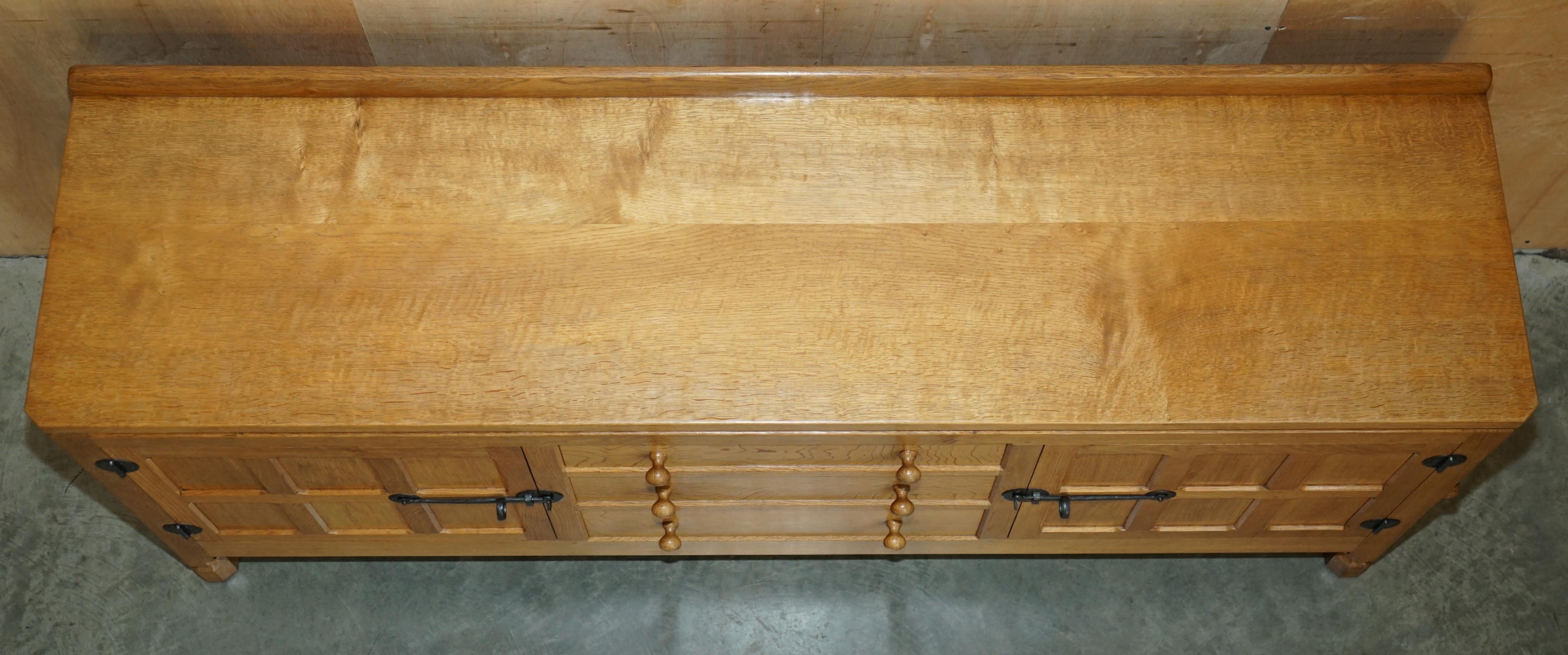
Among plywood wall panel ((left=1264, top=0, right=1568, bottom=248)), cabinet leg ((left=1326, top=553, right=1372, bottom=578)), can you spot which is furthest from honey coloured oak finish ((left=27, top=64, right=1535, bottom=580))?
cabinet leg ((left=1326, top=553, right=1372, bottom=578))


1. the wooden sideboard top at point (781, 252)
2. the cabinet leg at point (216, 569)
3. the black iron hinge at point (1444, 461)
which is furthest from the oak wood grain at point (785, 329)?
the cabinet leg at point (216, 569)

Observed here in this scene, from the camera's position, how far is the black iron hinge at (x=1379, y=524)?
1.69 m

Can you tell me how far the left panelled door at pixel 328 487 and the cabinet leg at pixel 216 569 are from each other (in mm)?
198

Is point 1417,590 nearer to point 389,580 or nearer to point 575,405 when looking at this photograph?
point 575,405

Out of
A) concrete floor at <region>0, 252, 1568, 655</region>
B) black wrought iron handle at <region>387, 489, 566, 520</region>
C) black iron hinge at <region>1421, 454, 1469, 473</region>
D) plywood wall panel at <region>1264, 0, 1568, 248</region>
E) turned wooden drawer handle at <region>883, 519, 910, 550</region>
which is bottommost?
A: concrete floor at <region>0, 252, 1568, 655</region>

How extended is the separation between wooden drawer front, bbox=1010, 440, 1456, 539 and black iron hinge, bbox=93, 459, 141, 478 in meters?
1.34

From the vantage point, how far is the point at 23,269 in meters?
2.32

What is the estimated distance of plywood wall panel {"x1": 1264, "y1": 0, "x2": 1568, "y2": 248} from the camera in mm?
1656

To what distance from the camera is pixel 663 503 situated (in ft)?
5.00

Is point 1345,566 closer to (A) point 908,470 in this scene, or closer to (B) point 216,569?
(A) point 908,470

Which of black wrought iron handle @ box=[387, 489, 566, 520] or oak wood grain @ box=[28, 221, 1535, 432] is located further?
black wrought iron handle @ box=[387, 489, 566, 520]

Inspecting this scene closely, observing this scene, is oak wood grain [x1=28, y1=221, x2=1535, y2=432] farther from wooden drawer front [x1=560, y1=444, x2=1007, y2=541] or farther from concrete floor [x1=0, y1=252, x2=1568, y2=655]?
concrete floor [x1=0, y1=252, x2=1568, y2=655]

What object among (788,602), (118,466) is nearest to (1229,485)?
(788,602)

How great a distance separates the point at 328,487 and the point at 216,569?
0.55 meters
